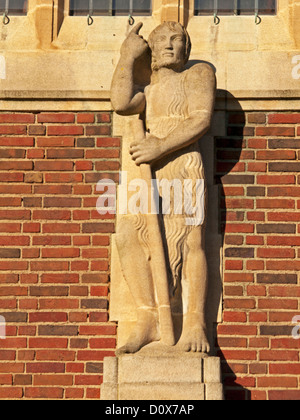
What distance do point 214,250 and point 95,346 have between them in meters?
1.05

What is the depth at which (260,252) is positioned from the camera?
30.2 ft

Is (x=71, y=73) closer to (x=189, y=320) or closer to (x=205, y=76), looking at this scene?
(x=205, y=76)

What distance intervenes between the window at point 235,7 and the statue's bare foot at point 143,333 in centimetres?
238

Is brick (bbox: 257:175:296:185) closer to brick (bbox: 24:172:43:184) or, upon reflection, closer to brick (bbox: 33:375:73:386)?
brick (bbox: 24:172:43:184)

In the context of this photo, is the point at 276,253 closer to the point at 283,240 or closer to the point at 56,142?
the point at 283,240

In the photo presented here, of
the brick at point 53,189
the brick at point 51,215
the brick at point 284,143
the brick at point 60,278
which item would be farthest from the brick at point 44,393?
the brick at point 284,143

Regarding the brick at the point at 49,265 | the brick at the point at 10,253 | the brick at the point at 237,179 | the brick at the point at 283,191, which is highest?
the brick at the point at 237,179

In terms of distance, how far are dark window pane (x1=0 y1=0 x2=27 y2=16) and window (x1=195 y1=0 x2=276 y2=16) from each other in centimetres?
129

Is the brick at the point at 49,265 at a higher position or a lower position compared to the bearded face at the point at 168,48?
lower

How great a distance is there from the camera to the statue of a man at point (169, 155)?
890cm

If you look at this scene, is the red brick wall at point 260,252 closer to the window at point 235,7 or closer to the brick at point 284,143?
the brick at point 284,143

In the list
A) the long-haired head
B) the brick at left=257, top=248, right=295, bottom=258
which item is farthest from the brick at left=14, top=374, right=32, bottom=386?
the long-haired head

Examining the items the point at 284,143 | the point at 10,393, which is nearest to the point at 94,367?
the point at 10,393

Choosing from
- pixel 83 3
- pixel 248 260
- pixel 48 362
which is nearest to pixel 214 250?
pixel 248 260
